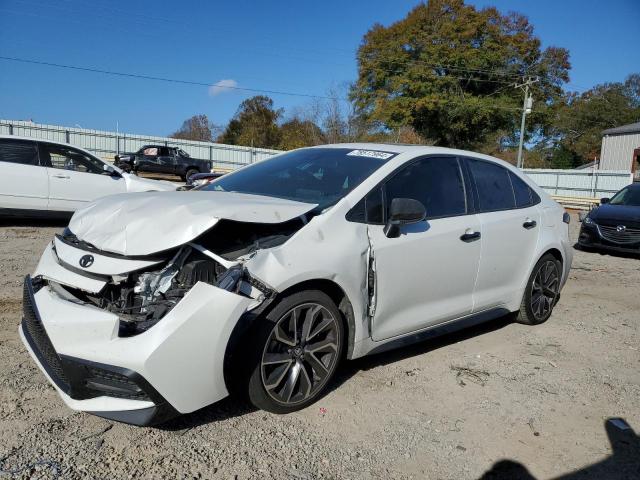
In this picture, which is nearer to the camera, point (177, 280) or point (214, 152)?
point (177, 280)

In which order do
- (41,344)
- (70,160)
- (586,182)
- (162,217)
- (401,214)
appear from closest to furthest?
(41,344) → (162,217) → (401,214) → (70,160) → (586,182)

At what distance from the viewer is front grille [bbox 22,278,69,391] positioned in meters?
2.64

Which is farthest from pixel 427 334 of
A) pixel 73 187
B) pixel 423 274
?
pixel 73 187

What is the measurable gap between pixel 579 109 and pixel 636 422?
6949cm

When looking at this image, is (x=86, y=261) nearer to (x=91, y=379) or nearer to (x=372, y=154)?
(x=91, y=379)

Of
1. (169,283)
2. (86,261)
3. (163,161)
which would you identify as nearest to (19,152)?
(86,261)

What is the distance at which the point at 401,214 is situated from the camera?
3328 mm

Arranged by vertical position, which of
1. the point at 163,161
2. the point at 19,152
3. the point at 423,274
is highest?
the point at 19,152

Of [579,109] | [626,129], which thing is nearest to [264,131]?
[626,129]

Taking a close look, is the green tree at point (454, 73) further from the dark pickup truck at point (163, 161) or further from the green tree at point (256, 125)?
the dark pickup truck at point (163, 161)

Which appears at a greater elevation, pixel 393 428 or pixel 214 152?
pixel 214 152

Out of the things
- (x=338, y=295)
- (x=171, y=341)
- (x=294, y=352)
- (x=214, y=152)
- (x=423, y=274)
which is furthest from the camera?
(x=214, y=152)

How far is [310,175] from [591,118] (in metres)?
69.4

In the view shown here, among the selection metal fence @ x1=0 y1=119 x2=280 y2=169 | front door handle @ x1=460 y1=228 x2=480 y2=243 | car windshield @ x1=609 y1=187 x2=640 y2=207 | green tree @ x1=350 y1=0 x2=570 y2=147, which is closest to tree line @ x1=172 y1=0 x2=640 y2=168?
green tree @ x1=350 y1=0 x2=570 y2=147
